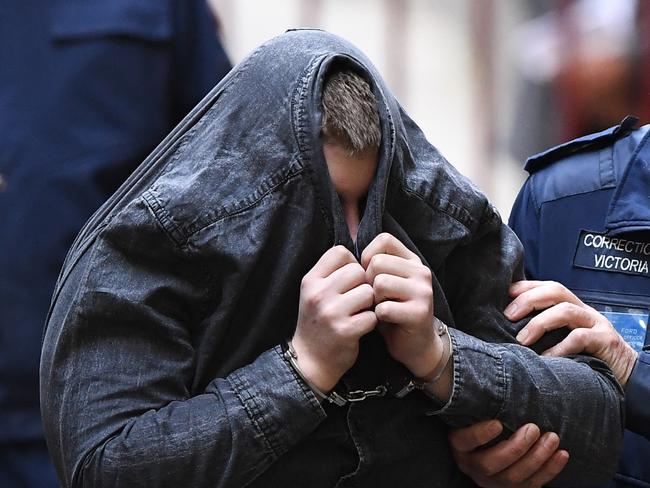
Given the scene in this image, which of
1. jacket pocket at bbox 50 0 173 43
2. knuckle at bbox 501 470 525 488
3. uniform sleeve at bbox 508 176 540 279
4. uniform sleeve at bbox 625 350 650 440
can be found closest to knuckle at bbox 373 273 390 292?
knuckle at bbox 501 470 525 488

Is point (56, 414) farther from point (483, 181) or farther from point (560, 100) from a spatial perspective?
point (560, 100)

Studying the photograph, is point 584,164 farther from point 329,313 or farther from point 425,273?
point 329,313

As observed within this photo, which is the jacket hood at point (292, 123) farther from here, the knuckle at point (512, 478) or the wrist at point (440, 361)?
the knuckle at point (512, 478)

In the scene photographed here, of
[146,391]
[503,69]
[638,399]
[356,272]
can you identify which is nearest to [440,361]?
[356,272]

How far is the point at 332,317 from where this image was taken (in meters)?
1.38

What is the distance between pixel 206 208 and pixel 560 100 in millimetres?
2163

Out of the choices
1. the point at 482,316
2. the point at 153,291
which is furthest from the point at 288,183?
the point at 482,316

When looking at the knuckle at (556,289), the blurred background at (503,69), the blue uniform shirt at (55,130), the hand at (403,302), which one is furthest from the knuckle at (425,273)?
the blurred background at (503,69)

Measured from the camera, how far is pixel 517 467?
1564mm

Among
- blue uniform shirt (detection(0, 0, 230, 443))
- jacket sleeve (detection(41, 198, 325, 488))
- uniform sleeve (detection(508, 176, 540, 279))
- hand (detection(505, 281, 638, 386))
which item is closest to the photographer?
jacket sleeve (detection(41, 198, 325, 488))

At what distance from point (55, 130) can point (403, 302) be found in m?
0.88

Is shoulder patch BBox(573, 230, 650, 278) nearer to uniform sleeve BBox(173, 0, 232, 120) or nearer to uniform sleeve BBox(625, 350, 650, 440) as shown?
uniform sleeve BBox(625, 350, 650, 440)

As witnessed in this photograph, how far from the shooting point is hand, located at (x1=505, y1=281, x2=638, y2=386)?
1.63 metres

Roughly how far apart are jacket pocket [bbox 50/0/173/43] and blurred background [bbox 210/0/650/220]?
1.17m
